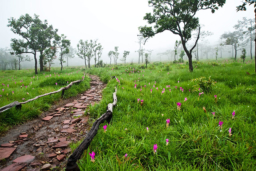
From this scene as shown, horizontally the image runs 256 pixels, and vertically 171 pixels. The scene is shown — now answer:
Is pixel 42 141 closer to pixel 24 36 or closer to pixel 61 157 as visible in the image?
pixel 61 157

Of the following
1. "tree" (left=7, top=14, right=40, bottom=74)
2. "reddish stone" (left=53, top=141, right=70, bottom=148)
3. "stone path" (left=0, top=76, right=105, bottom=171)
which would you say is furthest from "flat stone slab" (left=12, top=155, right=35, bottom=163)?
"tree" (left=7, top=14, right=40, bottom=74)

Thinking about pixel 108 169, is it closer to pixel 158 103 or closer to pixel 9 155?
pixel 9 155

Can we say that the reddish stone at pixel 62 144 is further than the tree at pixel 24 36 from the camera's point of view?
No

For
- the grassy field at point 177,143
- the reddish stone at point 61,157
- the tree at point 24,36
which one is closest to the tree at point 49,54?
the tree at point 24,36

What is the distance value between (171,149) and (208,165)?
50cm

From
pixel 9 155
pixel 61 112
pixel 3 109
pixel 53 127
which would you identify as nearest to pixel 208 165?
pixel 9 155

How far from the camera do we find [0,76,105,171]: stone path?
1835 millimetres

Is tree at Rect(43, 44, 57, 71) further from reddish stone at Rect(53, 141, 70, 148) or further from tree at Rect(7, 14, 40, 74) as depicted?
reddish stone at Rect(53, 141, 70, 148)

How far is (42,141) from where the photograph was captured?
245 cm

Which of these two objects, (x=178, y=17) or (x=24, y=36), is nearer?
(x=178, y=17)

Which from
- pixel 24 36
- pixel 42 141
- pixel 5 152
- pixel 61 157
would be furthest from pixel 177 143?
pixel 24 36

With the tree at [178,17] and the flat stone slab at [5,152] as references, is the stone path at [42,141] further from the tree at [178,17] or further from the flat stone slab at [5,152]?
the tree at [178,17]

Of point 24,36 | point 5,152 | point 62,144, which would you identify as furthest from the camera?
point 24,36

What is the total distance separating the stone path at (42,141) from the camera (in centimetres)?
183
